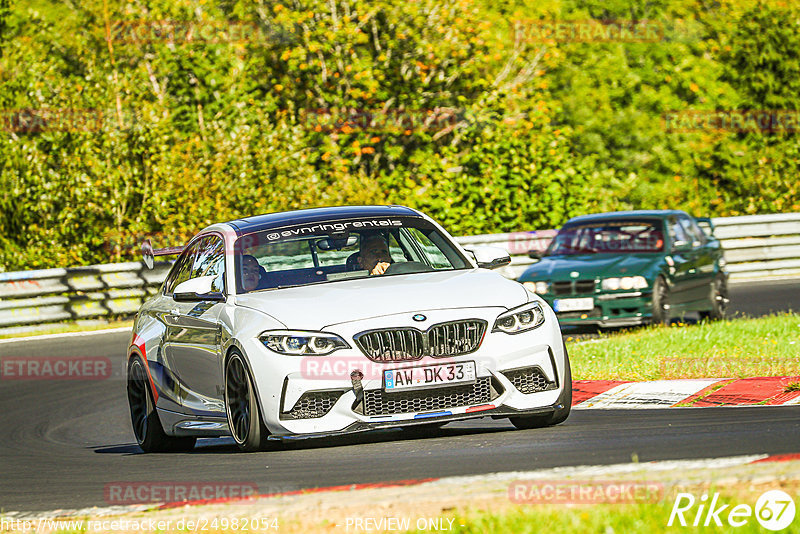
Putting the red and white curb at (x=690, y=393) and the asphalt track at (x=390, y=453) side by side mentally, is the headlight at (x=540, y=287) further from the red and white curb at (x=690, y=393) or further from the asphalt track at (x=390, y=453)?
the asphalt track at (x=390, y=453)

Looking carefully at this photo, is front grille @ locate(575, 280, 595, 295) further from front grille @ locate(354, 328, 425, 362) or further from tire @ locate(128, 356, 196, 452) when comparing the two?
front grille @ locate(354, 328, 425, 362)

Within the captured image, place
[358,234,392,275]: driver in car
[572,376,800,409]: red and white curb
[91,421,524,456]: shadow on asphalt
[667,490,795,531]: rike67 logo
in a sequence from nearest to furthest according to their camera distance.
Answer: [667,490,795,531]: rike67 logo < [91,421,524,456]: shadow on asphalt < [358,234,392,275]: driver in car < [572,376,800,409]: red and white curb

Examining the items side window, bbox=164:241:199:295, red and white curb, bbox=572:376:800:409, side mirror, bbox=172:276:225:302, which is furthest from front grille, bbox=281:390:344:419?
red and white curb, bbox=572:376:800:409

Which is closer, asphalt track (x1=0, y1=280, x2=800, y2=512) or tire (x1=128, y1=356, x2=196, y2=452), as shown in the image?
asphalt track (x1=0, y1=280, x2=800, y2=512)

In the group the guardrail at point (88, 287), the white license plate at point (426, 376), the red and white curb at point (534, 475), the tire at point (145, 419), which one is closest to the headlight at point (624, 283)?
the guardrail at point (88, 287)

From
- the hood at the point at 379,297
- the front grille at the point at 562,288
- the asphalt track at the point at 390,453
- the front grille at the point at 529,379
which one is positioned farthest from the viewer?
the front grille at the point at 562,288

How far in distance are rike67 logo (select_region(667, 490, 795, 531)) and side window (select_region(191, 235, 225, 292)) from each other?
455cm

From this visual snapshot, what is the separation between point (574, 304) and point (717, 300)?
2666 millimetres

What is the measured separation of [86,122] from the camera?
24781 millimetres

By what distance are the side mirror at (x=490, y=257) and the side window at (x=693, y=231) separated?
377 inches

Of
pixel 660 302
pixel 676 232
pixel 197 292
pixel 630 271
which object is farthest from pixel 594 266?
pixel 197 292

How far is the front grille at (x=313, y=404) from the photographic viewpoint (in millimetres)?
7945

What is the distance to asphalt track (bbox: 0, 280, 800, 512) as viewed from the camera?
6.99 m

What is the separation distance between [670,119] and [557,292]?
33.0 metres
